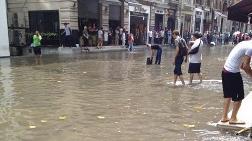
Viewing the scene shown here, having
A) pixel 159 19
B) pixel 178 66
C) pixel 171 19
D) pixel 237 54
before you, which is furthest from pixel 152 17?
pixel 237 54

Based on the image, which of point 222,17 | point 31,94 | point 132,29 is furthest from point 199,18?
point 31,94

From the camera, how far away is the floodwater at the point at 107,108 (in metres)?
6.24

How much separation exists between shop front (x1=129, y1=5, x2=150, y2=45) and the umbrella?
22.0 metres

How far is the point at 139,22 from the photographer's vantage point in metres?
36.4

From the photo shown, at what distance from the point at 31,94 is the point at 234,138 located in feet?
18.5

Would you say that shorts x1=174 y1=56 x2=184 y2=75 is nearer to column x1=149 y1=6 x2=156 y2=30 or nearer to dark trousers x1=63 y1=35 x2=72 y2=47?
dark trousers x1=63 y1=35 x2=72 y2=47

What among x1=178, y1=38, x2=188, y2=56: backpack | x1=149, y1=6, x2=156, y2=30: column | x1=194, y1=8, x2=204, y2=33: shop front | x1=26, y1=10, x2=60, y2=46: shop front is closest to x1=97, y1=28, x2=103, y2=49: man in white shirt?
x1=26, y1=10, x2=60, y2=46: shop front

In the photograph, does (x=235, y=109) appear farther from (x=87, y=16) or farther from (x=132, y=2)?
(x=132, y=2)

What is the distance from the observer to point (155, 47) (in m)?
17.1

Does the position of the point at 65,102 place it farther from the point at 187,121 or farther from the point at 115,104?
the point at 187,121

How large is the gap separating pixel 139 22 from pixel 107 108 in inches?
1134

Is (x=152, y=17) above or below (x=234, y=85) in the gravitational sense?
above

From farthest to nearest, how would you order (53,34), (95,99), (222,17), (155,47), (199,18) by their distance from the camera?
1. (222,17)
2. (199,18)
3. (53,34)
4. (155,47)
5. (95,99)

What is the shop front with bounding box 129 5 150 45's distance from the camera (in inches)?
1378
